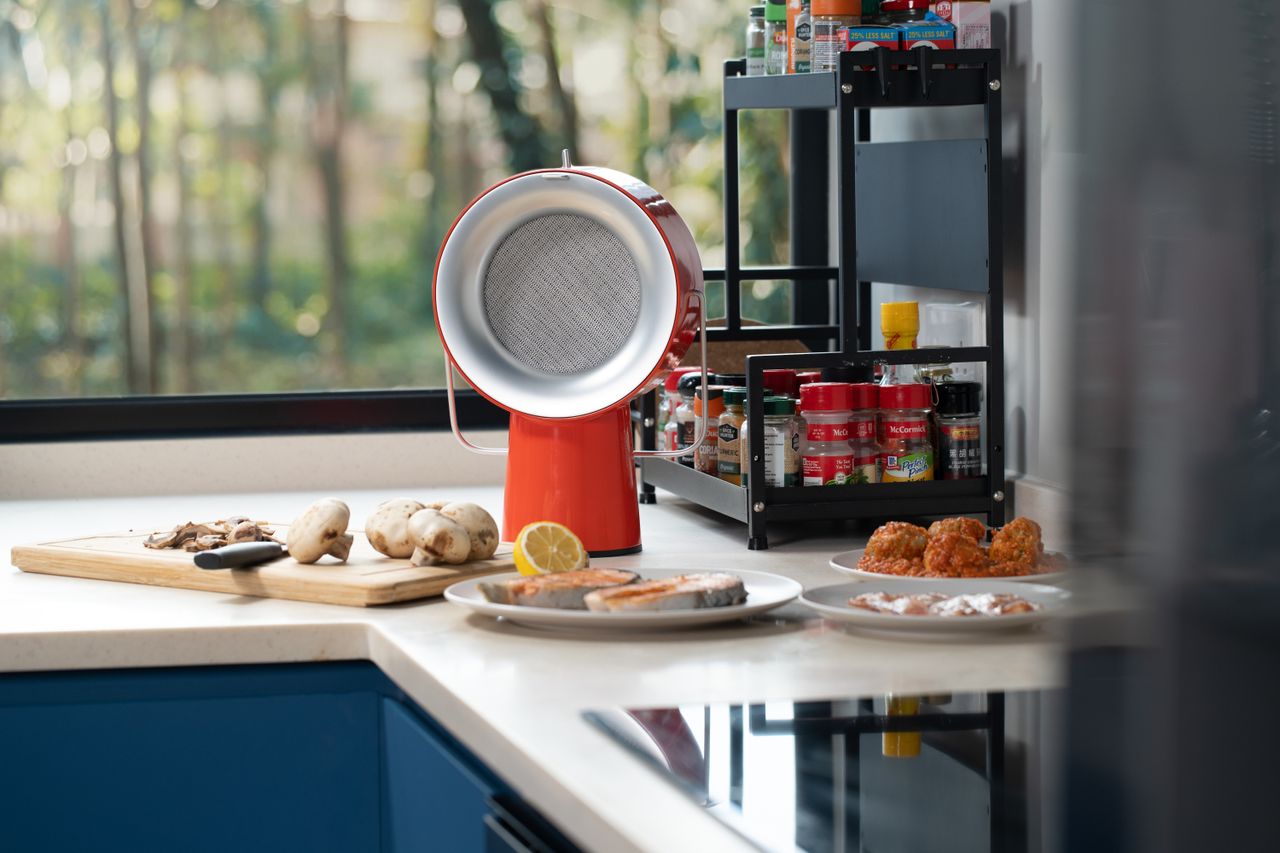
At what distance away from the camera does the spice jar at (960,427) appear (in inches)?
58.1

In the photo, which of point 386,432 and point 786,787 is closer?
point 786,787

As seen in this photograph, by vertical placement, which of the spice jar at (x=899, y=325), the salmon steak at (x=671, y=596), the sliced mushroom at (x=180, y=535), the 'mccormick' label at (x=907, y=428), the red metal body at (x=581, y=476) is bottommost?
the salmon steak at (x=671, y=596)

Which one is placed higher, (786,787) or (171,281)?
(171,281)

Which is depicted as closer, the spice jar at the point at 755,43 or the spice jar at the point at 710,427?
the spice jar at the point at 710,427

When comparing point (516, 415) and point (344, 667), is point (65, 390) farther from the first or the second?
point (344, 667)

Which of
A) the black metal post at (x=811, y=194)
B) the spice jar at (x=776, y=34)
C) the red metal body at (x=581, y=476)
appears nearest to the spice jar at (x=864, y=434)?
the red metal body at (x=581, y=476)

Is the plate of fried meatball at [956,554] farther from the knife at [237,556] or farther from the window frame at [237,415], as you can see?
the window frame at [237,415]

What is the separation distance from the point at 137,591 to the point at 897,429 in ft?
2.34

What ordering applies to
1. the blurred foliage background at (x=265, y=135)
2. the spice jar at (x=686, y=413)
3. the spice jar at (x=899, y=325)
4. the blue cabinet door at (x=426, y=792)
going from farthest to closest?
1. the blurred foliage background at (x=265, y=135)
2. the spice jar at (x=686, y=413)
3. the spice jar at (x=899, y=325)
4. the blue cabinet door at (x=426, y=792)

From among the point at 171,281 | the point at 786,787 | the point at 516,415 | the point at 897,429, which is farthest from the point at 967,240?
the point at 171,281

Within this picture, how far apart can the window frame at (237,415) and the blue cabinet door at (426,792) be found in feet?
3.37

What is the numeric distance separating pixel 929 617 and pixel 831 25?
2.52 ft

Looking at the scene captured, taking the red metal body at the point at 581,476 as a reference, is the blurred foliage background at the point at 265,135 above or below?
above

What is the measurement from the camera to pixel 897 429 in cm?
146
